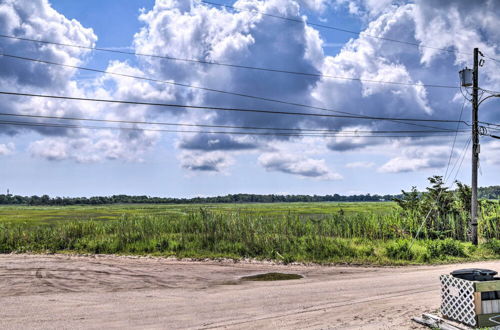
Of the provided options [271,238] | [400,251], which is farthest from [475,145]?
[271,238]

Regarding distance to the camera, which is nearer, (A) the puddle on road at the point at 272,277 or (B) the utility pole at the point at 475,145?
(A) the puddle on road at the point at 272,277

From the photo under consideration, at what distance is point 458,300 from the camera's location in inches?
349

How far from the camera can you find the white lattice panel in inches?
338

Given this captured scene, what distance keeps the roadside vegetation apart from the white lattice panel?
817 cm

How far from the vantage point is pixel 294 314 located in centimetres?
957

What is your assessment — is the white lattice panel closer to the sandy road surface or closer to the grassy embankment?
the sandy road surface

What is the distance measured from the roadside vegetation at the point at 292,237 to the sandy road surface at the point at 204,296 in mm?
1935

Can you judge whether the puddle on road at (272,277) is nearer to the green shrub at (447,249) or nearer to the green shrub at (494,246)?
the green shrub at (447,249)

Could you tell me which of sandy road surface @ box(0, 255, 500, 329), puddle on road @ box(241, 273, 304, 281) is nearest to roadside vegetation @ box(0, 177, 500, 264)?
sandy road surface @ box(0, 255, 500, 329)

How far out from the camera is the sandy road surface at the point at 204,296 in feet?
29.7

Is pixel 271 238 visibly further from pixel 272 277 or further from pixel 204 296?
pixel 204 296

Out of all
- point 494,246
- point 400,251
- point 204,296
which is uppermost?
point 494,246

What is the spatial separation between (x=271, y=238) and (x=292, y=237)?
1146 millimetres

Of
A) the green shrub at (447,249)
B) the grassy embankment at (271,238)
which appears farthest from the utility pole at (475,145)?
the green shrub at (447,249)
